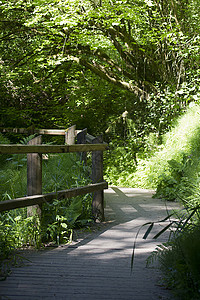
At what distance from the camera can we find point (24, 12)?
532 inches

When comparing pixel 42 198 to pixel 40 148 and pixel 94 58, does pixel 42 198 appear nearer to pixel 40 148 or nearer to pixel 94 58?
pixel 40 148

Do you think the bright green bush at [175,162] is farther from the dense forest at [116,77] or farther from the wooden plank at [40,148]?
the wooden plank at [40,148]

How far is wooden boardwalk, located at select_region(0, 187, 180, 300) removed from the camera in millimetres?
2989

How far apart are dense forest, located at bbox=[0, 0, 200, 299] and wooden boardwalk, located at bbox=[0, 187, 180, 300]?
4162mm

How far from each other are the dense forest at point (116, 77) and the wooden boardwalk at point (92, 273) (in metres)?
4.16

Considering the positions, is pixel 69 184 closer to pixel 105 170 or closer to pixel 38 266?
pixel 38 266

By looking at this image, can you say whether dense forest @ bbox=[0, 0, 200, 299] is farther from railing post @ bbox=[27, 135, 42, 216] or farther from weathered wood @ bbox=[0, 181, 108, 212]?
railing post @ bbox=[27, 135, 42, 216]

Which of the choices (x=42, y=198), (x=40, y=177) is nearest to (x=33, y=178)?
(x=40, y=177)

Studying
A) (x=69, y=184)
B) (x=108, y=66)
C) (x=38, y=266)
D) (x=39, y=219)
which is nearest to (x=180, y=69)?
(x=108, y=66)

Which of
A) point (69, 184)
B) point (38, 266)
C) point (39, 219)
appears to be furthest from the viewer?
point (69, 184)

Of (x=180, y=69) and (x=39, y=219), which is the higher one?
(x=180, y=69)

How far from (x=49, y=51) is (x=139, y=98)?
162 inches

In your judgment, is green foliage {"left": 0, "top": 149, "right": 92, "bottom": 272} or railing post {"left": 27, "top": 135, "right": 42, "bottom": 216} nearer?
green foliage {"left": 0, "top": 149, "right": 92, "bottom": 272}

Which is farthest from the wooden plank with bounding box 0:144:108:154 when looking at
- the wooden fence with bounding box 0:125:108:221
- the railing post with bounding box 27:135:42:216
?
the railing post with bounding box 27:135:42:216
